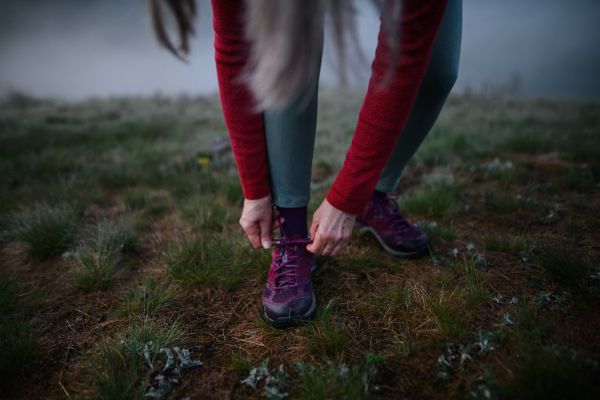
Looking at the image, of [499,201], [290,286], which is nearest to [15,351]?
[290,286]

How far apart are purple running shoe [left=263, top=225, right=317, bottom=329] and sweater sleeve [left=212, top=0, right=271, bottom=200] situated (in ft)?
1.03

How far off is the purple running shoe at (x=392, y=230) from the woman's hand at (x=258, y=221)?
0.70 m

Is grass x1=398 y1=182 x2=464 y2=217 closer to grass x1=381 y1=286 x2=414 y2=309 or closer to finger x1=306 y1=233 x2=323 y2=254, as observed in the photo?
grass x1=381 y1=286 x2=414 y2=309

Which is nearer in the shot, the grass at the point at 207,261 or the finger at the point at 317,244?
the finger at the point at 317,244

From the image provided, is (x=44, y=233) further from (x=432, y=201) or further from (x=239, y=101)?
(x=432, y=201)

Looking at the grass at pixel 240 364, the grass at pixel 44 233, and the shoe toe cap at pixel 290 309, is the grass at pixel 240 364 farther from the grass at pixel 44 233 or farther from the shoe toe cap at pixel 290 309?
the grass at pixel 44 233

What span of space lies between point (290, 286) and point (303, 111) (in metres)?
0.80

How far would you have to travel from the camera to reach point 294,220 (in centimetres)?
137

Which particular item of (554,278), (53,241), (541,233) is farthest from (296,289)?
(53,241)

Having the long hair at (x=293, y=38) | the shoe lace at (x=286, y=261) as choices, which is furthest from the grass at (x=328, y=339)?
the long hair at (x=293, y=38)

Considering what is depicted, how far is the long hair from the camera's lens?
30.0 inches

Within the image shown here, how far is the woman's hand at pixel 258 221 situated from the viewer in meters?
1.27

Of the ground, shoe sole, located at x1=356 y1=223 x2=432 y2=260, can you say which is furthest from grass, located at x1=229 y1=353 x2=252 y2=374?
shoe sole, located at x1=356 y1=223 x2=432 y2=260

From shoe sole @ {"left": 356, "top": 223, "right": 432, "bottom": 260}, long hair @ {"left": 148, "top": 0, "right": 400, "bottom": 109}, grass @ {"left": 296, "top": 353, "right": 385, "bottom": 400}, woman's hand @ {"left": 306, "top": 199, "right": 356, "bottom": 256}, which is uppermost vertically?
long hair @ {"left": 148, "top": 0, "right": 400, "bottom": 109}
